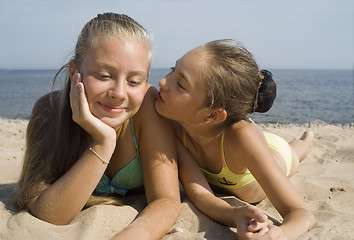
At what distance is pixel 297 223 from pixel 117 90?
1674mm

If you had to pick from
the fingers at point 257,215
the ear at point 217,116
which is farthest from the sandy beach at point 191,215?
the ear at point 217,116

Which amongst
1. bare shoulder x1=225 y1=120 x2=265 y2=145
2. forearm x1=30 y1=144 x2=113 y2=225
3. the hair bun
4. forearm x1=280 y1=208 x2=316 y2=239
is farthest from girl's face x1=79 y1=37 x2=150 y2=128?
forearm x1=280 y1=208 x2=316 y2=239

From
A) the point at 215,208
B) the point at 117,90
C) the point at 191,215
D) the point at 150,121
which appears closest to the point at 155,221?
the point at 191,215

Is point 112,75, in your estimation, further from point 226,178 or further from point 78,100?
point 226,178

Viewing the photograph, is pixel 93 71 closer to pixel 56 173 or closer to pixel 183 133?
pixel 56 173

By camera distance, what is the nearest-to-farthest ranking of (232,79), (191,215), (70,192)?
(70,192) < (191,215) < (232,79)

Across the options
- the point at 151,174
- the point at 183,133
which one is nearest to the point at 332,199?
the point at 183,133

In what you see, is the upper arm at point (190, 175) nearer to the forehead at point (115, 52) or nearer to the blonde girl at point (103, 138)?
the blonde girl at point (103, 138)

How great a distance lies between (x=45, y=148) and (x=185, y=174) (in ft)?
4.16

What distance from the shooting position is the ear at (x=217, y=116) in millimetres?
3238

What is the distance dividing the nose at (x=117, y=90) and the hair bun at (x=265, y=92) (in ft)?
4.41

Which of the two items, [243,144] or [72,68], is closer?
[72,68]

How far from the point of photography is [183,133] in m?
3.60

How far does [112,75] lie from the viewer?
2.65 metres
